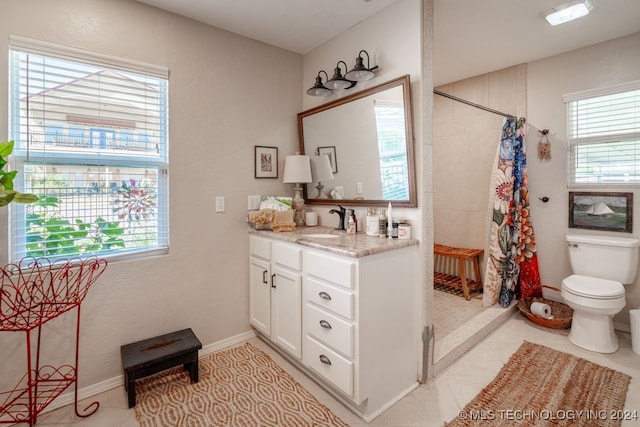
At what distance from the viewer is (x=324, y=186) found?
2615 mm

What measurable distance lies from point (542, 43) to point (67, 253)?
157 inches

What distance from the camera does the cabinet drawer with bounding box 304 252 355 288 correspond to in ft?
5.27

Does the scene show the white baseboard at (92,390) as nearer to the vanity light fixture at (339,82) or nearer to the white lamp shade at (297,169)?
the white lamp shade at (297,169)

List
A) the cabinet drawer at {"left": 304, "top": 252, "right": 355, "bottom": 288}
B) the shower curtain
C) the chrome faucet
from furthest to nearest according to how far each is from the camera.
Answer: the shower curtain → the chrome faucet → the cabinet drawer at {"left": 304, "top": 252, "right": 355, "bottom": 288}

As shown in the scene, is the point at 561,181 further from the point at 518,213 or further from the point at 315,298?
the point at 315,298

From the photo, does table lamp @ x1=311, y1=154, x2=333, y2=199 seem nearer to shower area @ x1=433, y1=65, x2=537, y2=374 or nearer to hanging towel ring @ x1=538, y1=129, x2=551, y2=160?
shower area @ x1=433, y1=65, x2=537, y2=374

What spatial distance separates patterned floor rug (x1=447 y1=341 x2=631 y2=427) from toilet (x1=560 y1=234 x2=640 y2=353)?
0.95 ft

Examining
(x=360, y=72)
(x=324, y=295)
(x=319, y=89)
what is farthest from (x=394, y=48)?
(x=324, y=295)

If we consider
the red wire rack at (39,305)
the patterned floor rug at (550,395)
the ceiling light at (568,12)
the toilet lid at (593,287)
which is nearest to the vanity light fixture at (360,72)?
the ceiling light at (568,12)

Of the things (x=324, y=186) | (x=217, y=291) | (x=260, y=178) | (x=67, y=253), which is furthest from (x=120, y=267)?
(x=324, y=186)

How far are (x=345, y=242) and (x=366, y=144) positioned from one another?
31.8 inches

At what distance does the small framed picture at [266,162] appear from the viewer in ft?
8.42

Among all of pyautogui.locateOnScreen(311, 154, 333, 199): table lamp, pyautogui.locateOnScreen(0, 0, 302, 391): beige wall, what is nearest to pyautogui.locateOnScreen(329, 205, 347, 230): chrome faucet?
pyautogui.locateOnScreen(311, 154, 333, 199): table lamp

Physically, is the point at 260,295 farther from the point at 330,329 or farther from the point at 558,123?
the point at 558,123
